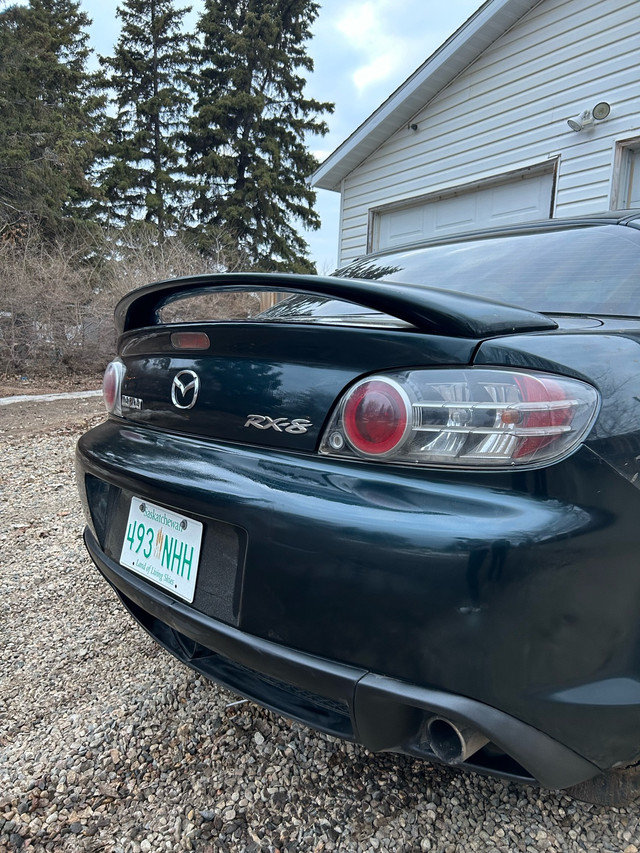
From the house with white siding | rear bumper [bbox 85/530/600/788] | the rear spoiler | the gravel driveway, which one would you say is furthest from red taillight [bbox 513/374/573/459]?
the house with white siding

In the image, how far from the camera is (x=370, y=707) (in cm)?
98

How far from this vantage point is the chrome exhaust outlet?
0.99m

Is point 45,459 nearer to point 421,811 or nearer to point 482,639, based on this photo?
point 421,811

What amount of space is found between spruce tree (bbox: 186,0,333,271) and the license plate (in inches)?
854

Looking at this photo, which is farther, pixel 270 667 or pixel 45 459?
pixel 45 459

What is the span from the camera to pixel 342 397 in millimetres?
1105

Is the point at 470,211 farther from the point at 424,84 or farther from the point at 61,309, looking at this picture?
the point at 61,309

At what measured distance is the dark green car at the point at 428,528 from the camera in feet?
3.09

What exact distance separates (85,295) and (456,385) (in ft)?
33.9

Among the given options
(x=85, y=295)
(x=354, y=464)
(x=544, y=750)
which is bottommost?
(x=544, y=750)

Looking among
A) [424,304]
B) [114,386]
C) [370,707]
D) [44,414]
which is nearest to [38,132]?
[44,414]

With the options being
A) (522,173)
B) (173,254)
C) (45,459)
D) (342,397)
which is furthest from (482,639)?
(173,254)

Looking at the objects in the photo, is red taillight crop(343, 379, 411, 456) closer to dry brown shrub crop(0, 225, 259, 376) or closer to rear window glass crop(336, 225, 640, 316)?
rear window glass crop(336, 225, 640, 316)

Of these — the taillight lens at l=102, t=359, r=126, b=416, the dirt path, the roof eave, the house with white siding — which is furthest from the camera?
the roof eave
